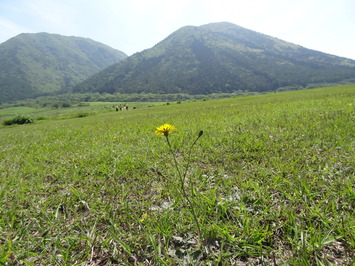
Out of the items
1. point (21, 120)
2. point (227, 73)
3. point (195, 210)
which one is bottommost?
point (21, 120)

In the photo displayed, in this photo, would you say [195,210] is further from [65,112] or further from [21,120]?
[65,112]

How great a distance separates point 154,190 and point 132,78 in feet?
Answer: 639

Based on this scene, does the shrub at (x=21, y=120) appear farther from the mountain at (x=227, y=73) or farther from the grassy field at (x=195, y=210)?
the mountain at (x=227, y=73)

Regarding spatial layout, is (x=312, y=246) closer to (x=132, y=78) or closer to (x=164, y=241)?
(x=164, y=241)

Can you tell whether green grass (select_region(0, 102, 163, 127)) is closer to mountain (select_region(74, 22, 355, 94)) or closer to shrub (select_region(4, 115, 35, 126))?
shrub (select_region(4, 115, 35, 126))

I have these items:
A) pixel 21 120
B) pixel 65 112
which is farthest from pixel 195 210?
pixel 65 112

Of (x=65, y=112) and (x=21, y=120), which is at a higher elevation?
(x=21, y=120)

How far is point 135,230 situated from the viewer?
166cm

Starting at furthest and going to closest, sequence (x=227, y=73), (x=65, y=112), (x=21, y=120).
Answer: (x=227, y=73) < (x=65, y=112) < (x=21, y=120)

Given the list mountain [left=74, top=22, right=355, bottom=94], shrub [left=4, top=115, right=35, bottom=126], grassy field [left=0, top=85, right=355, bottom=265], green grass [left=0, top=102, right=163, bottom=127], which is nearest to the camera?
grassy field [left=0, top=85, right=355, bottom=265]

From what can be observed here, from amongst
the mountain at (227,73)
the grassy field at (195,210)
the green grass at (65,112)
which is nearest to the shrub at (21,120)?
the green grass at (65,112)

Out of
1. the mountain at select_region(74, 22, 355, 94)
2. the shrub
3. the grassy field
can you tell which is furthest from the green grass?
the mountain at select_region(74, 22, 355, 94)

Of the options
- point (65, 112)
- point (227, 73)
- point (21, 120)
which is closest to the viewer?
point (21, 120)

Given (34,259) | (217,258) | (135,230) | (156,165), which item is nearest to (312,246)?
(217,258)
